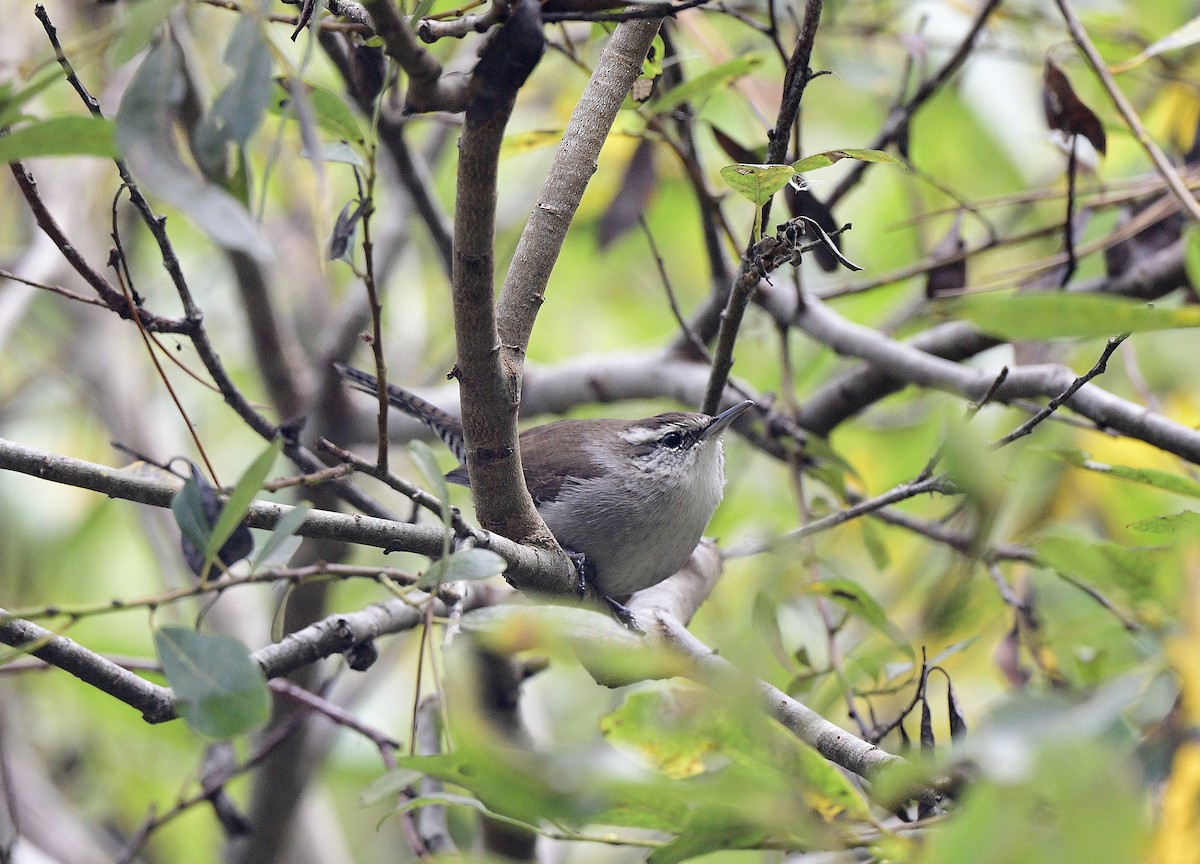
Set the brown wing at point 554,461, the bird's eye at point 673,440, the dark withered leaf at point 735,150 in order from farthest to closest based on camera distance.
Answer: the bird's eye at point 673,440 → the brown wing at point 554,461 → the dark withered leaf at point 735,150

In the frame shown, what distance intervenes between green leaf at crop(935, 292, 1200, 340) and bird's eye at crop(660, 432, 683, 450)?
2.53m

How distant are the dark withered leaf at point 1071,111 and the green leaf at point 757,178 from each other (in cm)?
154

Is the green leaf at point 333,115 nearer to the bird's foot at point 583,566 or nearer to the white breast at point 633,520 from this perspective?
the bird's foot at point 583,566

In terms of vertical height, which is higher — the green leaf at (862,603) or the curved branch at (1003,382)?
the curved branch at (1003,382)

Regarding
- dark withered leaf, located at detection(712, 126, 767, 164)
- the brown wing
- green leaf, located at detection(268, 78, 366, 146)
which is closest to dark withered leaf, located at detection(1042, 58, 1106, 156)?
dark withered leaf, located at detection(712, 126, 767, 164)

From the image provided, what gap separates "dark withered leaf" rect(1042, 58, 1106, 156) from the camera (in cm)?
295

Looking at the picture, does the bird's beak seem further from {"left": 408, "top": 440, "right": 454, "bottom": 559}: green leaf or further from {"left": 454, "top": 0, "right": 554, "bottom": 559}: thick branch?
{"left": 408, "top": 440, "right": 454, "bottom": 559}: green leaf

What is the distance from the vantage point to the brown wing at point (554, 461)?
11.8 feet

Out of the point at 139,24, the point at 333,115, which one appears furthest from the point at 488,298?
the point at 139,24

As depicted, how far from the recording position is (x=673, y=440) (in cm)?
374

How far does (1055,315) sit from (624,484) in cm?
244

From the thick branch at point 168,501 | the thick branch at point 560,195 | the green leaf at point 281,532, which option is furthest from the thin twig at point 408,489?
the thick branch at point 560,195

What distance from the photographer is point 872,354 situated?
3479 millimetres

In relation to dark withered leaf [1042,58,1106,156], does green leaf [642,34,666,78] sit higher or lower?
lower
